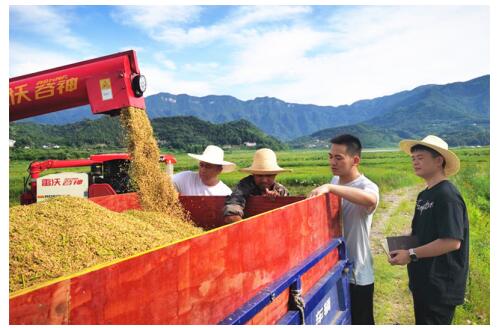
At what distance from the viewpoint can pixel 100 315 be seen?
1.19 meters

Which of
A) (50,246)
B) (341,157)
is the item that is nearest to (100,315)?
(50,246)

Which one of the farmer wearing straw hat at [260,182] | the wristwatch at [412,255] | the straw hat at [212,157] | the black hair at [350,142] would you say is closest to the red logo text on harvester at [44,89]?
the straw hat at [212,157]

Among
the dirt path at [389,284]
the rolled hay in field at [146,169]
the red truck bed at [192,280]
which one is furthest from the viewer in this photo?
the dirt path at [389,284]

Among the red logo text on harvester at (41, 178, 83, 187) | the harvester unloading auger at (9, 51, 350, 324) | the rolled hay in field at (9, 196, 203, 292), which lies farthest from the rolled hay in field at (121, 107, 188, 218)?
the red logo text on harvester at (41, 178, 83, 187)

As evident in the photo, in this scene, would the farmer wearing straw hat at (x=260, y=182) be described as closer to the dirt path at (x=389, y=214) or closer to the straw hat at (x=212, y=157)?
the straw hat at (x=212, y=157)

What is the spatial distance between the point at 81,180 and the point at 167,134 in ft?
267

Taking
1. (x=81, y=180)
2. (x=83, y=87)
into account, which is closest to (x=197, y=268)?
(x=83, y=87)

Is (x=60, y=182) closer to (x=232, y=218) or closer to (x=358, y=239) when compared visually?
(x=232, y=218)

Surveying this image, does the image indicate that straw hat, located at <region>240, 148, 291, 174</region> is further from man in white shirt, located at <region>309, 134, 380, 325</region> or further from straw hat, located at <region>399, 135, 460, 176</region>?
straw hat, located at <region>399, 135, 460, 176</region>

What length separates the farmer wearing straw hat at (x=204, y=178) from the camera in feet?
13.7

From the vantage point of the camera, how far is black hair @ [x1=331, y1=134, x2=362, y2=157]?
333 centimetres

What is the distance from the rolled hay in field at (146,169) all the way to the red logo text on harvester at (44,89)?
1.78ft

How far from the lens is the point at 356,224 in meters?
3.39
